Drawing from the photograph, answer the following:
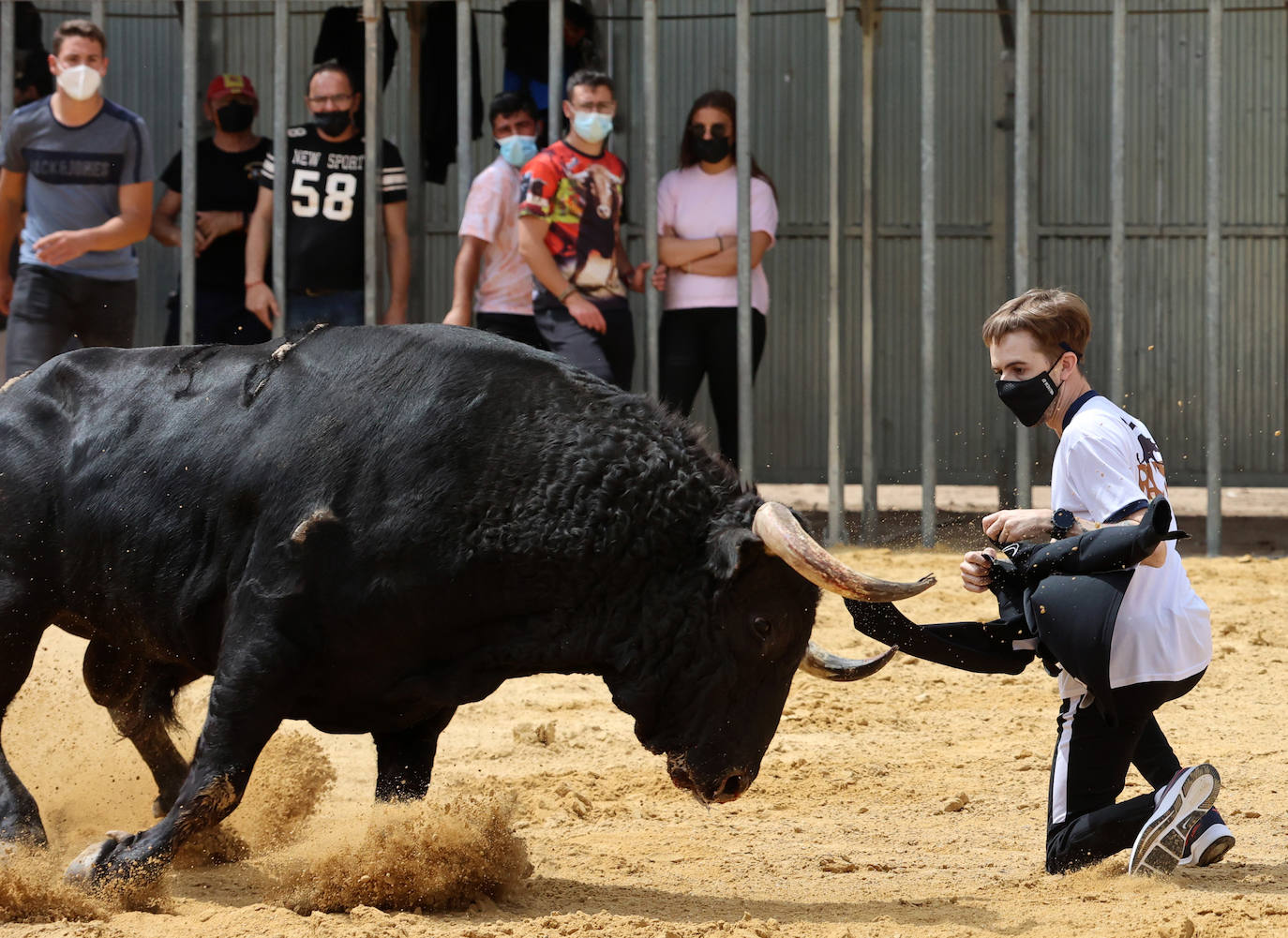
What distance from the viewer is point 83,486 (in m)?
4.74

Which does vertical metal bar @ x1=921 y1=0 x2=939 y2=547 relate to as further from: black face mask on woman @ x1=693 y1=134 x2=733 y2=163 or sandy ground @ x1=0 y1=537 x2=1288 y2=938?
sandy ground @ x1=0 y1=537 x2=1288 y2=938

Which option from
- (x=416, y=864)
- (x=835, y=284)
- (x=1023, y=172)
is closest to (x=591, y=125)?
(x=835, y=284)

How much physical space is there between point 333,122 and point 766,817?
5.61 metres

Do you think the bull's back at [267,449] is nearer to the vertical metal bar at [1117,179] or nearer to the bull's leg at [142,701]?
the bull's leg at [142,701]

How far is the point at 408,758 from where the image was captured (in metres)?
4.88

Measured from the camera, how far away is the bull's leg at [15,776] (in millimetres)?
4562

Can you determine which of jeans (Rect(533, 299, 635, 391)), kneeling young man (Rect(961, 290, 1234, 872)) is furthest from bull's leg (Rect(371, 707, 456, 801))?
jeans (Rect(533, 299, 635, 391))

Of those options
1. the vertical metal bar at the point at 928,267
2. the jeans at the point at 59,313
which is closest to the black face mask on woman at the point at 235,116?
the jeans at the point at 59,313

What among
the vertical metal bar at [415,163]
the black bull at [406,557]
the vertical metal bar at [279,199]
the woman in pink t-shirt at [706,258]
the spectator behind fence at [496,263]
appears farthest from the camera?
the vertical metal bar at [415,163]

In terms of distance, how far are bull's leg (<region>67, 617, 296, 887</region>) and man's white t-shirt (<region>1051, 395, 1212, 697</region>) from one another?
82.5 inches

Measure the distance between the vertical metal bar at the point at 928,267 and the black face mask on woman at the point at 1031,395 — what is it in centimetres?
574

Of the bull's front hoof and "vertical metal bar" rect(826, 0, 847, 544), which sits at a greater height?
"vertical metal bar" rect(826, 0, 847, 544)

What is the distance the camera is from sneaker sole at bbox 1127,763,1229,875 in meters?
4.32

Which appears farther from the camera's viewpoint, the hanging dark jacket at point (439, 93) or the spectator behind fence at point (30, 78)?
the hanging dark jacket at point (439, 93)
